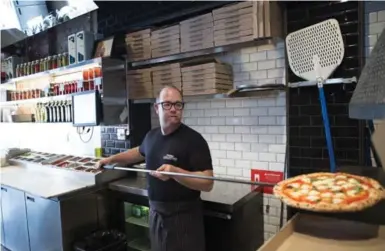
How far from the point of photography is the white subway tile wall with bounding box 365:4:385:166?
6.59ft

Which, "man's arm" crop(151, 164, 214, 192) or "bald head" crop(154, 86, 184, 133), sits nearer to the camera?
"man's arm" crop(151, 164, 214, 192)

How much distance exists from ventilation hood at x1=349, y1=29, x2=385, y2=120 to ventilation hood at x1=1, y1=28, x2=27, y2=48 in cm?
442

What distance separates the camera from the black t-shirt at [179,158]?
2.02 meters

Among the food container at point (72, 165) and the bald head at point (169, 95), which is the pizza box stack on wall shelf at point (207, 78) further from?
the food container at point (72, 165)

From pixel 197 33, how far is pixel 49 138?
3256 mm

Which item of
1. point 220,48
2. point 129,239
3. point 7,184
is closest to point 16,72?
point 7,184

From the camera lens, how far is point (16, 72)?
4375 mm

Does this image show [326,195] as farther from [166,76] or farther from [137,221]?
[137,221]

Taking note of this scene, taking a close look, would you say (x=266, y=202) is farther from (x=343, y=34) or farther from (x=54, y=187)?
(x=54, y=187)

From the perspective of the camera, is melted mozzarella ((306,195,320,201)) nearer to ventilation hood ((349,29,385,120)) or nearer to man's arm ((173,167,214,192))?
ventilation hood ((349,29,385,120))

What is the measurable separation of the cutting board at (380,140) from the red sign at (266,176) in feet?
2.48

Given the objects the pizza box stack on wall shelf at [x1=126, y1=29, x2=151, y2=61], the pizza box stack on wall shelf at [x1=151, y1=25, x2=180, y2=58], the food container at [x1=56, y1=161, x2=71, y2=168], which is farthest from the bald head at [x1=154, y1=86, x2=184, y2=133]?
the food container at [x1=56, y1=161, x2=71, y2=168]

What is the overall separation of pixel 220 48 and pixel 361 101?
4.97ft

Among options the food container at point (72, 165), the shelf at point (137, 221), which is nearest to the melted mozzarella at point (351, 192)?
the shelf at point (137, 221)
